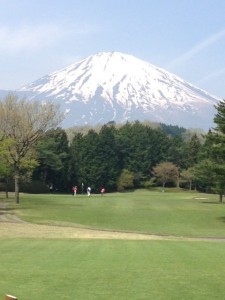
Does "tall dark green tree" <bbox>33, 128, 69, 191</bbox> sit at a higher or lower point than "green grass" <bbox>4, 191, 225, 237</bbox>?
higher

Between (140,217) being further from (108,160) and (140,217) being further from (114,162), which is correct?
(114,162)

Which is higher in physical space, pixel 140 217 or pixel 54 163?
pixel 54 163

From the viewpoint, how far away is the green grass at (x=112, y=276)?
9.06 meters

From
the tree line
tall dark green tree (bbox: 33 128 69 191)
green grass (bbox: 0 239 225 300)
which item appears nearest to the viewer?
green grass (bbox: 0 239 225 300)

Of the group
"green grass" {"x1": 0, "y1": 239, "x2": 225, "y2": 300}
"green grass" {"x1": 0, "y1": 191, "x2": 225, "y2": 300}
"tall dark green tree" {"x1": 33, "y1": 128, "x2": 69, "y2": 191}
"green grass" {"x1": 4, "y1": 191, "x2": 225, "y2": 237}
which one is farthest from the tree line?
"green grass" {"x1": 0, "y1": 239, "x2": 225, "y2": 300}

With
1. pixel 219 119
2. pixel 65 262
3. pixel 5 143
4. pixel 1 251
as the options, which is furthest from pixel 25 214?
pixel 65 262

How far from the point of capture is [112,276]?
35.7ft

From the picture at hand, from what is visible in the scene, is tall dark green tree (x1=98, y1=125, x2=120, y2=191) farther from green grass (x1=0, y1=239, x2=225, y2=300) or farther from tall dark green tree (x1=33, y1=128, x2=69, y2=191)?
green grass (x1=0, y1=239, x2=225, y2=300)

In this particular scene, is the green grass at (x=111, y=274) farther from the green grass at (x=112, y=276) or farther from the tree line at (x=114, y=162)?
the tree line at (x=114, y=162)

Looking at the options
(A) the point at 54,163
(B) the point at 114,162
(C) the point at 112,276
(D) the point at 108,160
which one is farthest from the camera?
(B) the point at 114,162

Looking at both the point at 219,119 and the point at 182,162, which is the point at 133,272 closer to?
the point at 219,119

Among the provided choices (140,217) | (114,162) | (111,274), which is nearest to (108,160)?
(114,162)

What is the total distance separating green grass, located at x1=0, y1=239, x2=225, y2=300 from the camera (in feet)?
29.7

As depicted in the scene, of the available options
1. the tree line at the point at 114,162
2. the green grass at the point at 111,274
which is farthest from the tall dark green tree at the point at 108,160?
the green grass at the point at 111,274
